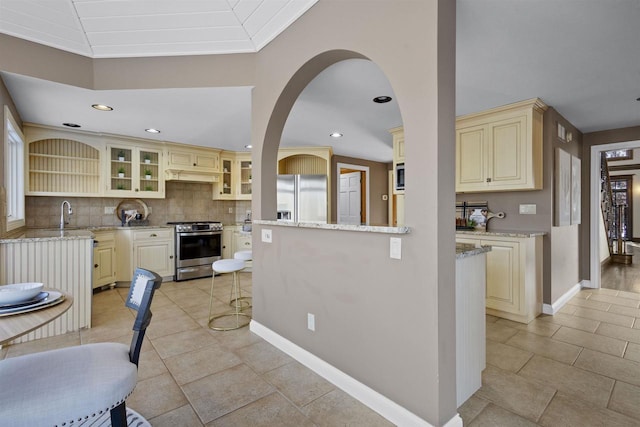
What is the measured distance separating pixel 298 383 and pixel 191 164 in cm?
433

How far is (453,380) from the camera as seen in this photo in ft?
5.23

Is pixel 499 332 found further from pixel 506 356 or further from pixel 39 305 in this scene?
Answer: pixel 39 305

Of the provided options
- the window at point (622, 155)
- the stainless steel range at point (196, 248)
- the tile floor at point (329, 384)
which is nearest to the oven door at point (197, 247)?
the stainless steel range at point (196, 248)

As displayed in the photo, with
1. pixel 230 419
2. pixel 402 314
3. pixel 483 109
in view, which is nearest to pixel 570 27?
pixel 483 109

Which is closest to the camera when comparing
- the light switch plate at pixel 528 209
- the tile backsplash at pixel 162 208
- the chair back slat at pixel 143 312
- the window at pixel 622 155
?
the chair back slat at pixel 143 312

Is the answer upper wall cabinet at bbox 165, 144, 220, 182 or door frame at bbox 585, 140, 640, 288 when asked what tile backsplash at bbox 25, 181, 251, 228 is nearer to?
Answer: upper wall cabinet at bbox 165, 144, 220, 182

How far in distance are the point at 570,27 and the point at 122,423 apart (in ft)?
10.5

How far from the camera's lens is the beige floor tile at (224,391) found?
1.78m

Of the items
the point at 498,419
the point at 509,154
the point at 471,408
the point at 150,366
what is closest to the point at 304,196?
the point at 509,154

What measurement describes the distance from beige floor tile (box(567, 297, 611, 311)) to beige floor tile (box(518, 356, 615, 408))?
6.31 feet

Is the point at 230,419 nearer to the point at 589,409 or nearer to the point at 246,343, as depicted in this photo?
the point at 246,343

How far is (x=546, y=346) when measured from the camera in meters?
2.61

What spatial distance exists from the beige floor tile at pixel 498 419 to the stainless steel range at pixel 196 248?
4.43m

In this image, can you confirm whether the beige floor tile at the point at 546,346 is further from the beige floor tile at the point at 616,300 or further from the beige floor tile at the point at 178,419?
the beige floor tile at the point at 178,419
